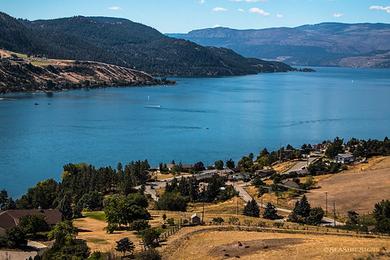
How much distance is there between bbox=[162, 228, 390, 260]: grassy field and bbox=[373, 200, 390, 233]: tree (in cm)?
484

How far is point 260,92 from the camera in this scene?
19962 centimetres

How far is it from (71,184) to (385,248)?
36279 mm

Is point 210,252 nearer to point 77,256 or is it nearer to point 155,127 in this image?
point 77,256

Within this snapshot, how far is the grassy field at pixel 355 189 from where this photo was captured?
4662cm

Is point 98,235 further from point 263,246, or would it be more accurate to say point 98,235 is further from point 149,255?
point 263,246

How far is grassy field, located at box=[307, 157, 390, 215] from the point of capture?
153 feet

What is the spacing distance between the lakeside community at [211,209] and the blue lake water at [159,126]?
Result: 452 inches

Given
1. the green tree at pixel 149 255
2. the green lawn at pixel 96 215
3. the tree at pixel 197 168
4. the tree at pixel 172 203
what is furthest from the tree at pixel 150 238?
the tree at pixel 197 168

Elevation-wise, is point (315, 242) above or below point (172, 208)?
above

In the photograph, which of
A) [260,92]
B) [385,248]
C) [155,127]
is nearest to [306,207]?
[385,248]

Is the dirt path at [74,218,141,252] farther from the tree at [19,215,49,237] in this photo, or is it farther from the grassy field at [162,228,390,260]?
the grassy field at [162,228,390,260]

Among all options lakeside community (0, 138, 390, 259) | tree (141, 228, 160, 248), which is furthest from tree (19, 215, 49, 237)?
tree (141, 228, 160, 248)

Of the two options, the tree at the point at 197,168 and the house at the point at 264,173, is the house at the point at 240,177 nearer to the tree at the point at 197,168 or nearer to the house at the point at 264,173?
the house at the point at 264,173

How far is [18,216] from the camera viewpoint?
38750 mm
